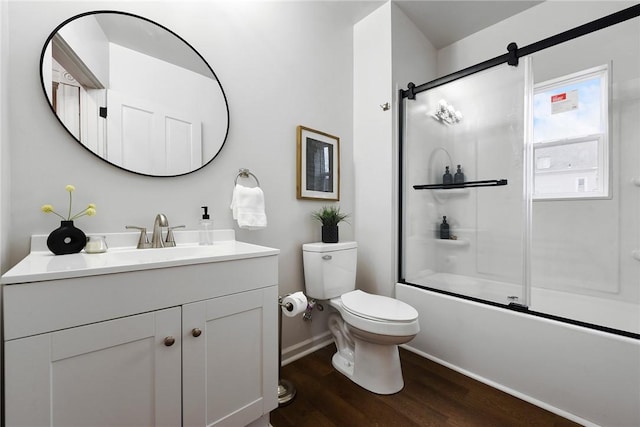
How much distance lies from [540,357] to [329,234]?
1.32m

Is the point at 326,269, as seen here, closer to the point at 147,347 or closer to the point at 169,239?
the point at 169,239

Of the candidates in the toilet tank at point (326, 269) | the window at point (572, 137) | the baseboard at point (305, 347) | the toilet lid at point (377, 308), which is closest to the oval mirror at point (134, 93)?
Result: the toilet tank at point (326, 269)

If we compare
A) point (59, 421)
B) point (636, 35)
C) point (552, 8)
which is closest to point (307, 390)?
point (59, 421)

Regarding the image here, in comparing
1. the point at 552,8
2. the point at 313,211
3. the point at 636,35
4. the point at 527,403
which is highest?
the point at 552,8

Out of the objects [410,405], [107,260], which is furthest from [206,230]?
[410,405]

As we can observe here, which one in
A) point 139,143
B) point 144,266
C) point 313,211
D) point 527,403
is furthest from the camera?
point 313,211

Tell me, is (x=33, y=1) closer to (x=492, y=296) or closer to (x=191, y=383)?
(x=191, y=383)

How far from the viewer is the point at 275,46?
176 cm

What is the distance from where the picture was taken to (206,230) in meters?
1.41

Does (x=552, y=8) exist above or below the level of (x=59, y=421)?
above

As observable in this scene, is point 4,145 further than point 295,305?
No

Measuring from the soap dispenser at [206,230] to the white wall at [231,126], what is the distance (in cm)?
5

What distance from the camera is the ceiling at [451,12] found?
207cm

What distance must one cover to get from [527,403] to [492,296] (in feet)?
1.80
